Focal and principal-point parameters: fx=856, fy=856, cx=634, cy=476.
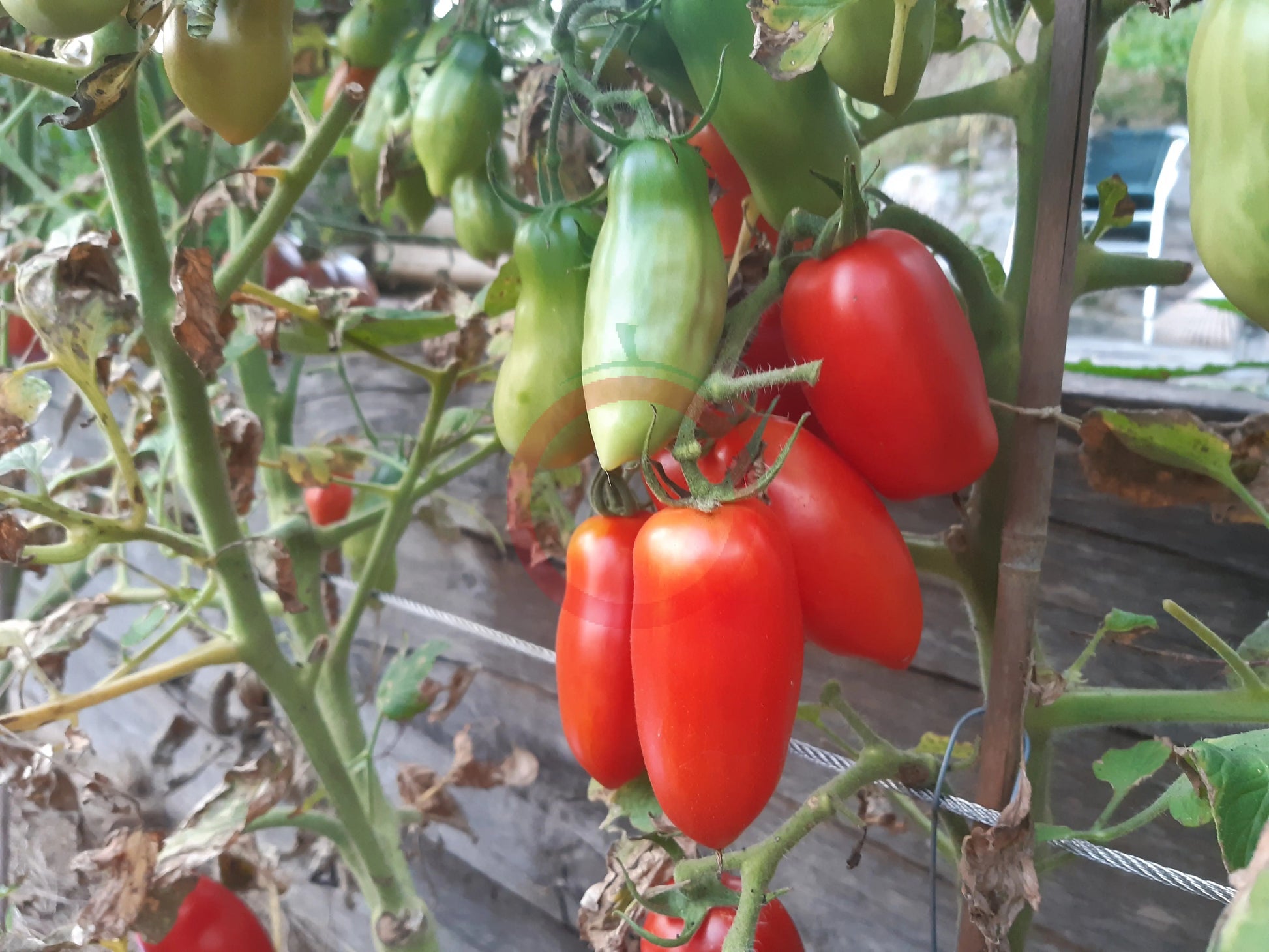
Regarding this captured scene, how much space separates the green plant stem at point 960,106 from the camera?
0.34 metres

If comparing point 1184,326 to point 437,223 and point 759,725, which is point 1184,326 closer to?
point 759,725

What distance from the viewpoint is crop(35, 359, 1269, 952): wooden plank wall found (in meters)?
0.48

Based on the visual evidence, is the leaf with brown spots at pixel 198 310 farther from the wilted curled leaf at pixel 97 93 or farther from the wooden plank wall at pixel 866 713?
the wooden plank wall at pixel 866 713

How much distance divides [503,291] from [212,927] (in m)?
0.50

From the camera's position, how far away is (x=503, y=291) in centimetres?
43

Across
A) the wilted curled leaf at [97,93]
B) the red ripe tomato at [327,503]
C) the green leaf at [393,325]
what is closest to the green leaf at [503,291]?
the green leaf at [393,325]

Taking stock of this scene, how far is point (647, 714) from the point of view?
0.30 metres

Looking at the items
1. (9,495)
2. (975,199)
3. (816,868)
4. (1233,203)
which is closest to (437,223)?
(975,199)

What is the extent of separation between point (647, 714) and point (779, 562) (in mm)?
72

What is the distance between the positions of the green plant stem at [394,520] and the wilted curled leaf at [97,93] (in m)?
0.25

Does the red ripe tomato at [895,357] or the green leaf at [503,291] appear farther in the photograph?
the green leaf at [503,291]

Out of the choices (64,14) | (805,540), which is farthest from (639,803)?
(64,14)

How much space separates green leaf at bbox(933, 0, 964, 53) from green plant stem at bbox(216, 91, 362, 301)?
0.28 m

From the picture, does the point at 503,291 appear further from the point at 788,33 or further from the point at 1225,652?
the point at 1225,652
